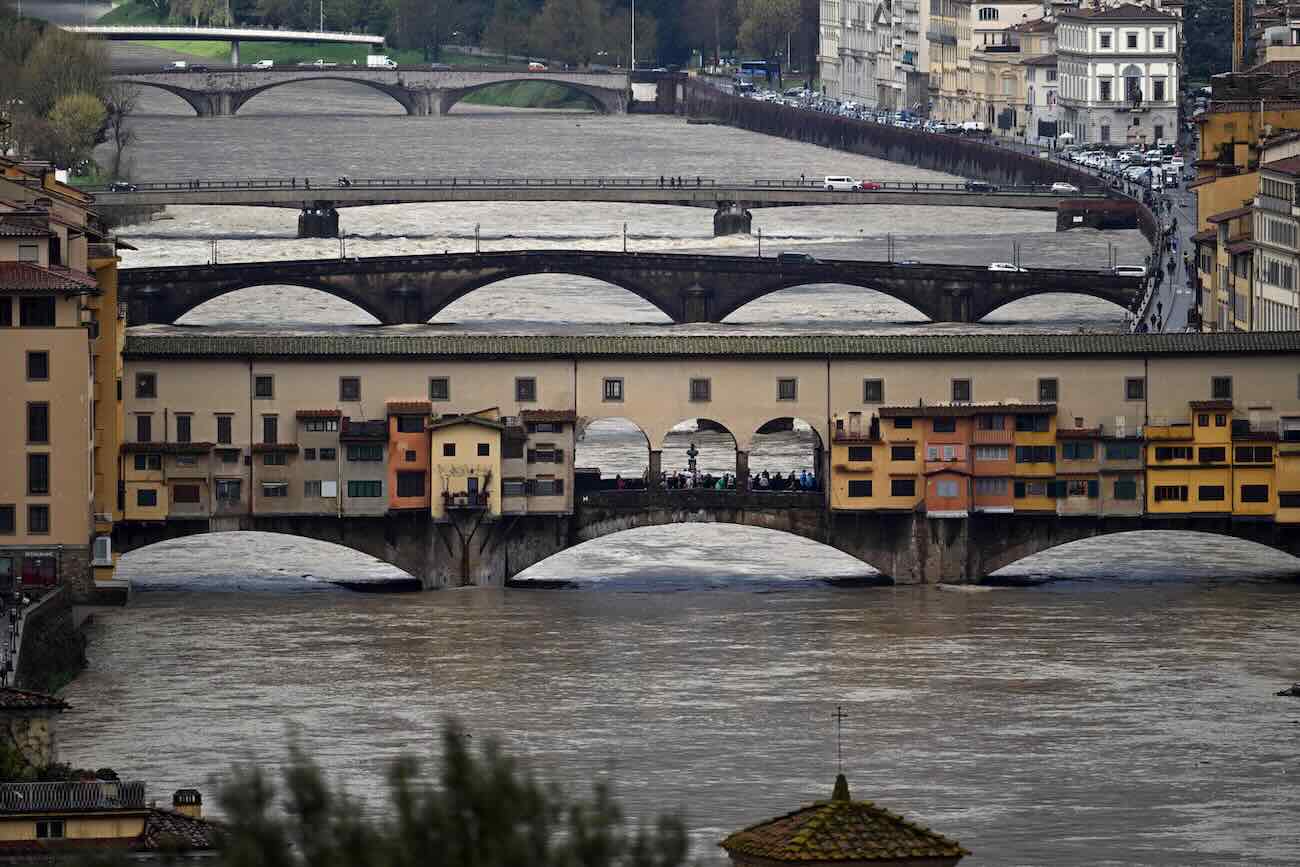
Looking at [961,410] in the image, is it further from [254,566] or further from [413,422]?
[254,566]

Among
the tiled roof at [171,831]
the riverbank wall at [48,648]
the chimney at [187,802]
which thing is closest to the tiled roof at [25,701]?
the chimney at [187,802]

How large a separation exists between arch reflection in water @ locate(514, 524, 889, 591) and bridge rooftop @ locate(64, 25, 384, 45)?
99503 mm

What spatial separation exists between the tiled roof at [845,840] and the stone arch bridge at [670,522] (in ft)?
90.9

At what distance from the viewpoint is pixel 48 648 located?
45812 millimetres

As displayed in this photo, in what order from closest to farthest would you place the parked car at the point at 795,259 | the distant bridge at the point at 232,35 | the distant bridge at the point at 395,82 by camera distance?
the parked car at the point at 795,259, the distant bridge at the point at 395,82, the distant bridge at the point at 232,35

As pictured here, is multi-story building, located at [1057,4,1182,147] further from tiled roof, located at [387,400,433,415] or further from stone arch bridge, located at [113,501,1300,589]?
tiled roof, located at [387,400,433,415]

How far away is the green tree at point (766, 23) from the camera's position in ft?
544

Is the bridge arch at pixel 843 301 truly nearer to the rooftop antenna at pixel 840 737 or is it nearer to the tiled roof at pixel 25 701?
the rooftop antenna at pixel 840 737

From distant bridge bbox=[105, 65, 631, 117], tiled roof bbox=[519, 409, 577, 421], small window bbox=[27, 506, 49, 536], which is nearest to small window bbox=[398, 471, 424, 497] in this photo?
tiled roof bbox=[519, 409, 577, 421]

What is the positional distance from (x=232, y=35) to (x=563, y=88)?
1308 cm

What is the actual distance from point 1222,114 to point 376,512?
3056cm

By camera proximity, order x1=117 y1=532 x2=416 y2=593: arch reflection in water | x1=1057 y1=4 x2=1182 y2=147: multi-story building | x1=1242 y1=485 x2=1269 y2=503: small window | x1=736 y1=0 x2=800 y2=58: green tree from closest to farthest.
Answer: x1=117 y1=532 x2=416 y2=593: arch reflection in water < x1=1242 y1=485 x2=1269 y2=503: small window < x1=1057 y1=4 x2=1182 y2=147: multi-story building < x1=736 y1=0 x2=800 y2=58: green tree

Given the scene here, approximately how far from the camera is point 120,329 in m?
53.9

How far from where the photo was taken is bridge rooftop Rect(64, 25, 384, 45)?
159 m
